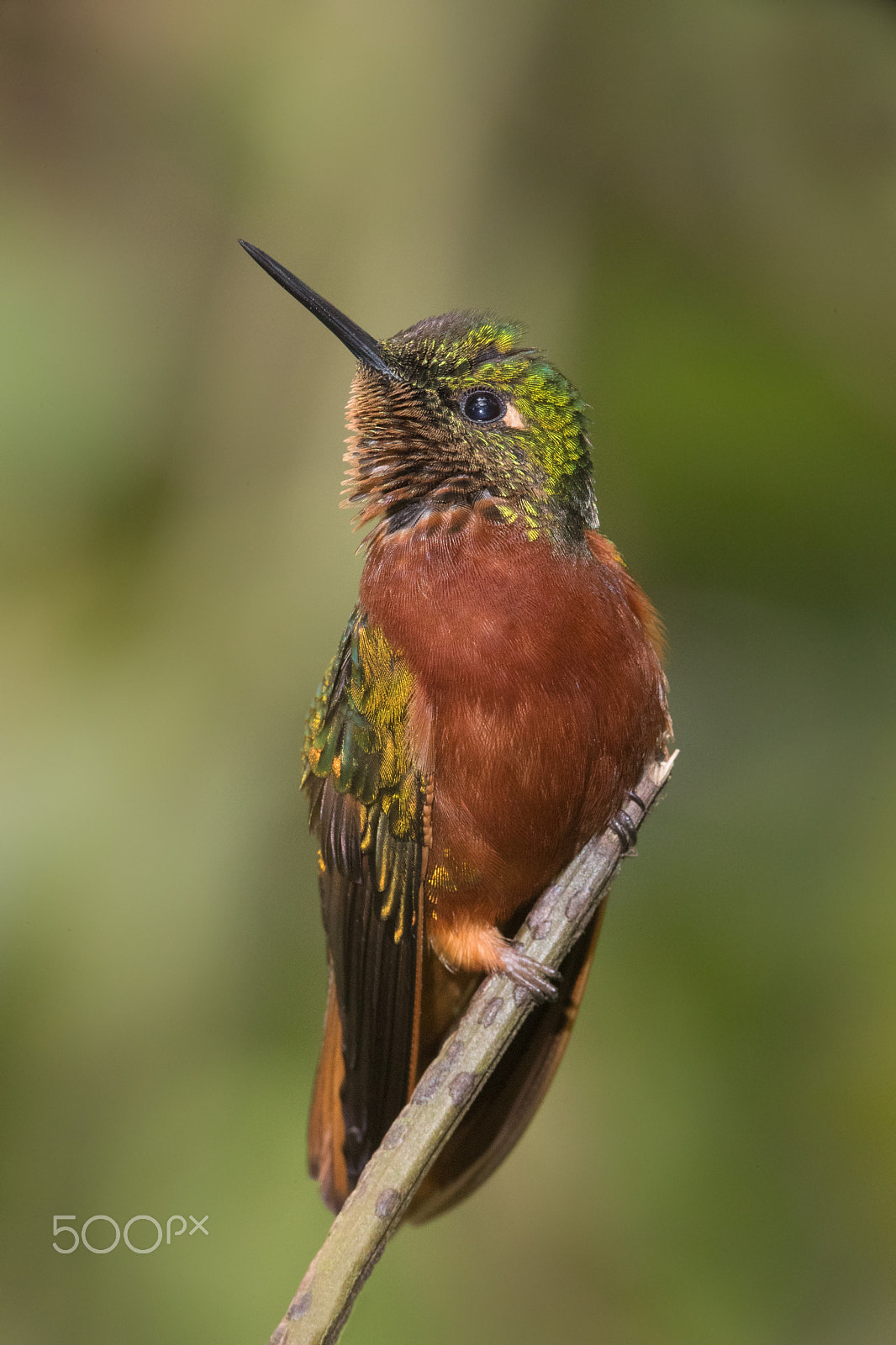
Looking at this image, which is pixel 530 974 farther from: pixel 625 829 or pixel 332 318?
pixel 332 318

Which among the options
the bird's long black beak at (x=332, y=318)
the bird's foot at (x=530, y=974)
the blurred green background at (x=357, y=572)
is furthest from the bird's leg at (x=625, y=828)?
the bird's long black beak at (x=332, y=318)

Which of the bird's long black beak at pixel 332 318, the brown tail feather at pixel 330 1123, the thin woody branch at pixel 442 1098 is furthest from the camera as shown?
the brown tail feather at pixel 330 1123

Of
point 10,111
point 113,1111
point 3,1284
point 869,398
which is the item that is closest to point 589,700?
point 869,398

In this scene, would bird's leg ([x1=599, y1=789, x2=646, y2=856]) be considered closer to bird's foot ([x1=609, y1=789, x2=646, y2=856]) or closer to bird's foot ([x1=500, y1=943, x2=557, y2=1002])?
bird's foot ([x1=609, y1=789, x2=646, y2=856])

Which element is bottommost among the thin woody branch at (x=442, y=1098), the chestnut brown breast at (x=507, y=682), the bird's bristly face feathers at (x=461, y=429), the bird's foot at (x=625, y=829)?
the thin woody branch at (x=442, y=1098)

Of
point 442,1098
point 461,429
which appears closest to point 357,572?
point 461,429

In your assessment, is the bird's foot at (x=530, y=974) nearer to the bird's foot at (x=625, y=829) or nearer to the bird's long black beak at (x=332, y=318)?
the bird's foot at (x=625, y=829)

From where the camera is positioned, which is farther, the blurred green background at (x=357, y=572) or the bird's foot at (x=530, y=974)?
the blurred green background at (x=357, y=572)
